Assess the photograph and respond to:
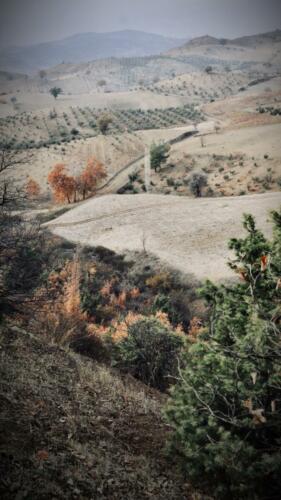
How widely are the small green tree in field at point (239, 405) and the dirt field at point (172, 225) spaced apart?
20.0 meters

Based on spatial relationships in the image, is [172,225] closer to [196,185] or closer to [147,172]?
[196,185]

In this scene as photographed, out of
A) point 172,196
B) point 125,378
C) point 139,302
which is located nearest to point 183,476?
point 125,378

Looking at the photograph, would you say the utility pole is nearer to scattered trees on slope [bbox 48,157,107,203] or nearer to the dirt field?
the dirt field

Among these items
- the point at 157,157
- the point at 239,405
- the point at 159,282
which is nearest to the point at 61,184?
the point at 157,157

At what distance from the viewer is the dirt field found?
34000 mm

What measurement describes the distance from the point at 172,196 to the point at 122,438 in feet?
147

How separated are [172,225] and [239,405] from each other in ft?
111

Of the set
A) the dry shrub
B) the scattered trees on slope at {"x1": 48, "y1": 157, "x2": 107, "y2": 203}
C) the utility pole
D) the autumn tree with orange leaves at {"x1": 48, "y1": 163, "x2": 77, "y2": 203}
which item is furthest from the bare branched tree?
the utility pole

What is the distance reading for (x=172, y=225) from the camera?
41.2 m

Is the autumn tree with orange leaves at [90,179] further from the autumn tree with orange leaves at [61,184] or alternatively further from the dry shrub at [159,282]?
the dry shrub at [159,282]

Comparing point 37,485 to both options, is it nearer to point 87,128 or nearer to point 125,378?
point 125,378

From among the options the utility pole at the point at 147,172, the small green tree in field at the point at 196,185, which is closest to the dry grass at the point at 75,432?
the small green tree in field at the point at 196,185

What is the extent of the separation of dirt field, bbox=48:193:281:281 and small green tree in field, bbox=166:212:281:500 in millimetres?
19969

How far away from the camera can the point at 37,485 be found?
7.09m
